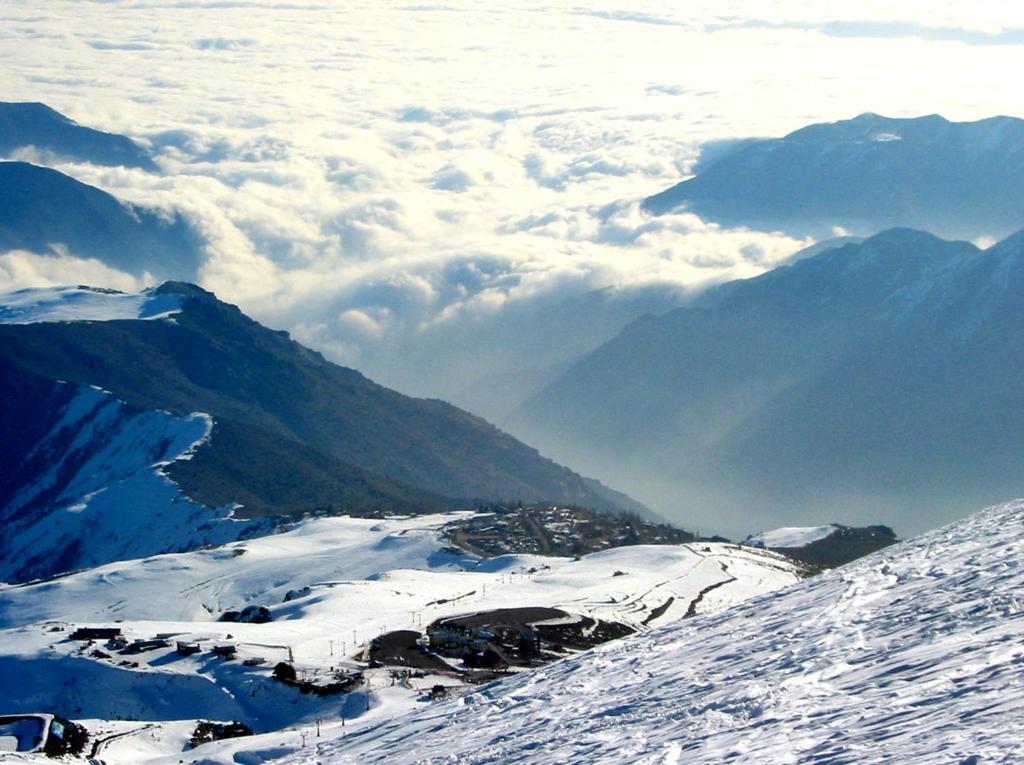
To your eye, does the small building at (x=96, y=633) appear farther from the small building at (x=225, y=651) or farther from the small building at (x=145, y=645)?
the small building at (x=225, y=651)

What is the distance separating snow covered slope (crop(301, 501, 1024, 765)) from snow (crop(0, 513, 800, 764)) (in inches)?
516

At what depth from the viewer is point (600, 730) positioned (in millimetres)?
45406

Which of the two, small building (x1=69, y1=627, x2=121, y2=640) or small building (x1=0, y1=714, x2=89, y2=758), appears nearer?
small building (x1=0, y1=714, x2=89, y2=758)

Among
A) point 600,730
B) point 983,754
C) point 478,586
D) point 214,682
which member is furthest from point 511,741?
point 478,586

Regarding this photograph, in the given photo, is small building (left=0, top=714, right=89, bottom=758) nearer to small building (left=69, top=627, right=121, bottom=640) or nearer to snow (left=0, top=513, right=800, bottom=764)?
snow (left=0, top=513, right=800, bottom=764)

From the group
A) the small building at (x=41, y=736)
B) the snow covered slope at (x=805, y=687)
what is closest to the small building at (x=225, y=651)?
the small building at (x=41, y=736)

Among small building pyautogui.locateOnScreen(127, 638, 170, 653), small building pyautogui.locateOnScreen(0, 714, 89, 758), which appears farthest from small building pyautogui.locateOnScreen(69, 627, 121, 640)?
small building pyautogui.locateOnScreen(0, 714, 89, 758)

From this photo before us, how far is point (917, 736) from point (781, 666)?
10.8 meters

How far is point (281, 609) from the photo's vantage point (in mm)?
144875

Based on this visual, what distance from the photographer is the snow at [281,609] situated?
3898 inches

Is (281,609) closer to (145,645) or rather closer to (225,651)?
(145,645)

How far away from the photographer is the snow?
99.0m

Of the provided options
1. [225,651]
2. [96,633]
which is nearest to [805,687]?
[225,651]

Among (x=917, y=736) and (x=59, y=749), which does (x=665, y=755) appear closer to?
(x=917, y=736)
